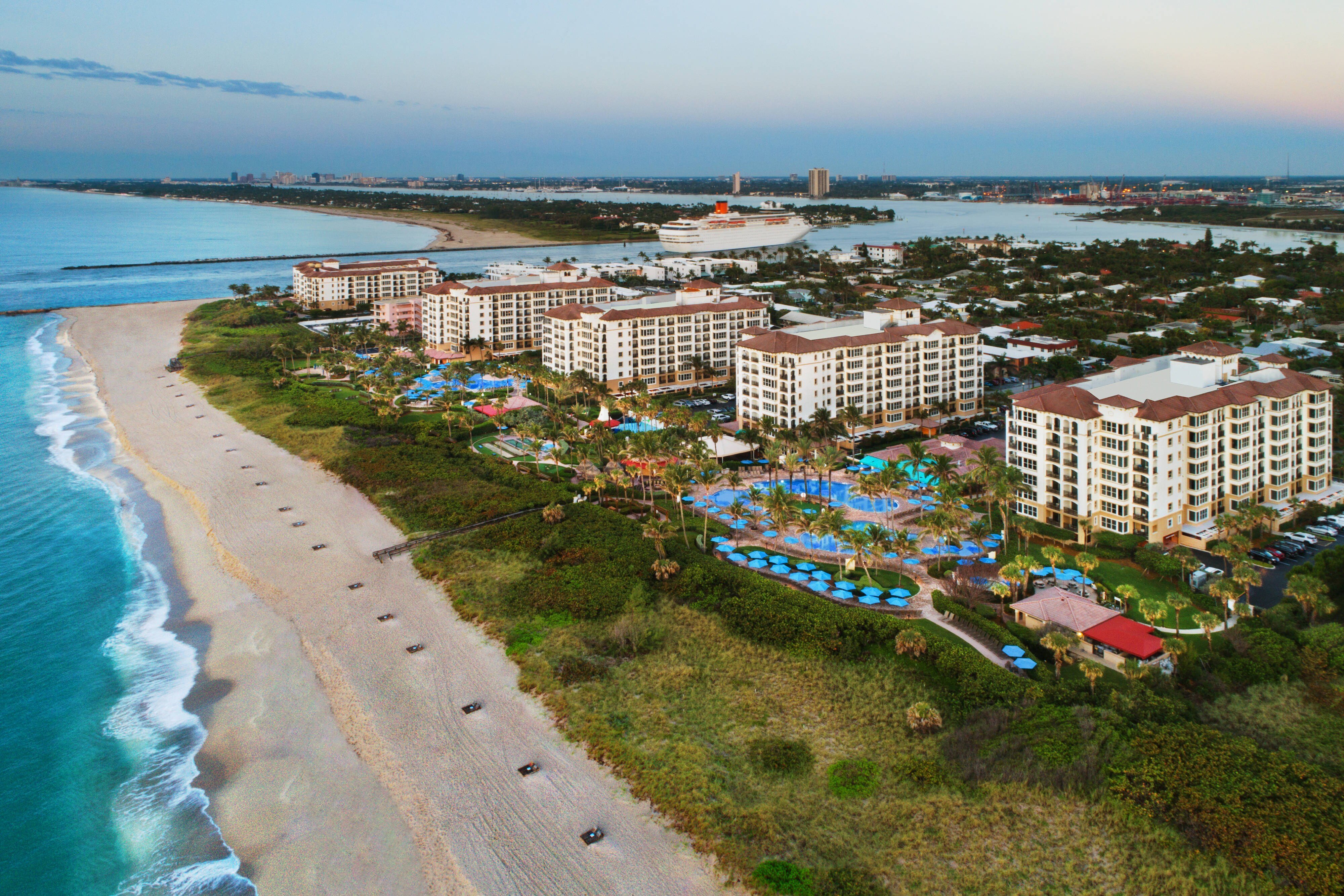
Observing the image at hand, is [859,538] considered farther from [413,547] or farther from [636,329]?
[636,329]

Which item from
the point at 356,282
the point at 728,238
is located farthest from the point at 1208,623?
the point at 728,238

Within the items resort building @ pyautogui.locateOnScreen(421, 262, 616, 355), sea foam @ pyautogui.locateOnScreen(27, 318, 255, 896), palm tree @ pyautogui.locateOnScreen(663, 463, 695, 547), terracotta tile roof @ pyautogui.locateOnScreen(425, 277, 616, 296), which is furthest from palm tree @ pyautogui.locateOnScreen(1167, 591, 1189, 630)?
→ terracotta tile roof @ pyautogui.locateOnScreen(425, 277, 616, 296)

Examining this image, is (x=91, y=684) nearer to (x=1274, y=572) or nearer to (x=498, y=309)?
(x=1274, y=572)

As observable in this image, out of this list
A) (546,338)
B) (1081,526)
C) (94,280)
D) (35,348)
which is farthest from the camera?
(94,280)

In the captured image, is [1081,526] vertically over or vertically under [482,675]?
over

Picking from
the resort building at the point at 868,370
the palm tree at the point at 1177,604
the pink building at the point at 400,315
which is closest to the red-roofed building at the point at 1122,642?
the palm tree at the point at 1177,604

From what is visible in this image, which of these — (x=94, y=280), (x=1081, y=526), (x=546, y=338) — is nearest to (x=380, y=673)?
(x=1081, y=526)
